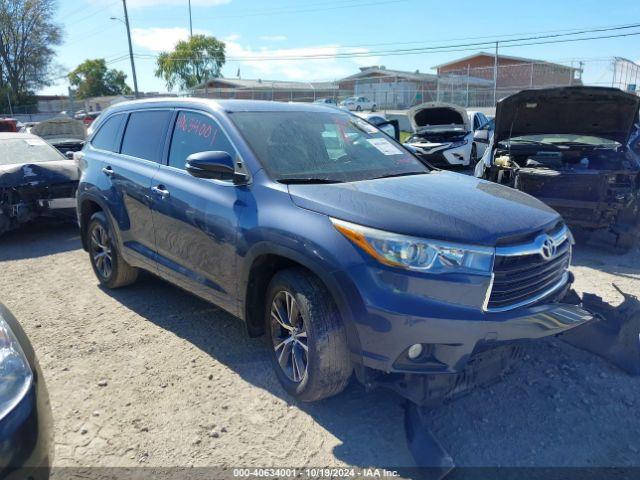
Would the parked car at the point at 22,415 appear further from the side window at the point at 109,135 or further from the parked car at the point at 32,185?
the parked car at the point at 32,185

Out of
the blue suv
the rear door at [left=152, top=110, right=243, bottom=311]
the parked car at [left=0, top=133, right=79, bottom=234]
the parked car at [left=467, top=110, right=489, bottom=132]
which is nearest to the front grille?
the blue suv

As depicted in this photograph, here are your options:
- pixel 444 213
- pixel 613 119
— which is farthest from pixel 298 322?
pixel 613 119

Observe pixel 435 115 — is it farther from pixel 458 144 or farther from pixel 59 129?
pixel 59 129

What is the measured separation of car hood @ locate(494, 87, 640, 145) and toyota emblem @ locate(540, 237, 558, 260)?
413cm

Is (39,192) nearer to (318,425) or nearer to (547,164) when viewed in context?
(318,425)

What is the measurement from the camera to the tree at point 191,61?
224 feet

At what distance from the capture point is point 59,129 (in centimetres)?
1263

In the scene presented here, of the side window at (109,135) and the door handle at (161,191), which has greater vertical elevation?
the side window at (109,135)

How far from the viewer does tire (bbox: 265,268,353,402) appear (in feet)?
9.05

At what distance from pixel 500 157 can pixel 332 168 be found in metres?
4.36

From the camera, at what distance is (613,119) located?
646 cm

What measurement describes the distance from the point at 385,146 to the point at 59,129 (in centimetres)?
1133

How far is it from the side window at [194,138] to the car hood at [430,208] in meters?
0.83

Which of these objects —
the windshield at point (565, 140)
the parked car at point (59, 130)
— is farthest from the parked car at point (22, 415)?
the parked car at point (59, 130)
